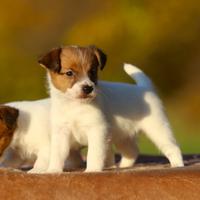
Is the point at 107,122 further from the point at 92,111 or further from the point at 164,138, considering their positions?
the point at 164,138

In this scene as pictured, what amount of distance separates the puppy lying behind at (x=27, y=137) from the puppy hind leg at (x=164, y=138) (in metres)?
0.58

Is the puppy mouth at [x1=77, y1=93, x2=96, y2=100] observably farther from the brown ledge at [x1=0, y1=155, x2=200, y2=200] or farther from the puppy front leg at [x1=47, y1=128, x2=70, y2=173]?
the brown ledge at [x1=0, y1=155, x2=200, y2=200]

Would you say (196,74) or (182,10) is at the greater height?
(182,10)

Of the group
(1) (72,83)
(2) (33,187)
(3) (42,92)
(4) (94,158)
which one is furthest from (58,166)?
(3) (42,92)

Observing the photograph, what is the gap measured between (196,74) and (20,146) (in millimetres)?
7400

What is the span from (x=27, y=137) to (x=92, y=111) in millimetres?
729

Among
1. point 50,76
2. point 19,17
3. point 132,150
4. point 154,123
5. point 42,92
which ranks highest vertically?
point 50,76

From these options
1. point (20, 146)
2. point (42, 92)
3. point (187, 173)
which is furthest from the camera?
point (42, 92)

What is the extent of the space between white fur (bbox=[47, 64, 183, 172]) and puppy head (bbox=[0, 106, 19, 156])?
376mm

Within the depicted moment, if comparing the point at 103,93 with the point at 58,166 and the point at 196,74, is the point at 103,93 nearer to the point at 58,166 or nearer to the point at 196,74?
the point at 58,166

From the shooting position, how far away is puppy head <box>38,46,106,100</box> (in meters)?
4.36

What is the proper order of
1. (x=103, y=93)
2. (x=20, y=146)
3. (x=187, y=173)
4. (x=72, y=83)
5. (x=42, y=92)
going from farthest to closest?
(x=42, y=92) < (x=20, y=146) < (x=103, y=93) < (x=72, y=83) < (x=187, y=173)

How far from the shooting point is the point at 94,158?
4441 mm

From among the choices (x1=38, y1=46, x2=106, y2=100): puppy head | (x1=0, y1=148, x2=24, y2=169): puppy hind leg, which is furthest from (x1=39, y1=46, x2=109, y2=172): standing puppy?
(x1=0, y1=148, x2=24, y2=169): puppy hind leg
